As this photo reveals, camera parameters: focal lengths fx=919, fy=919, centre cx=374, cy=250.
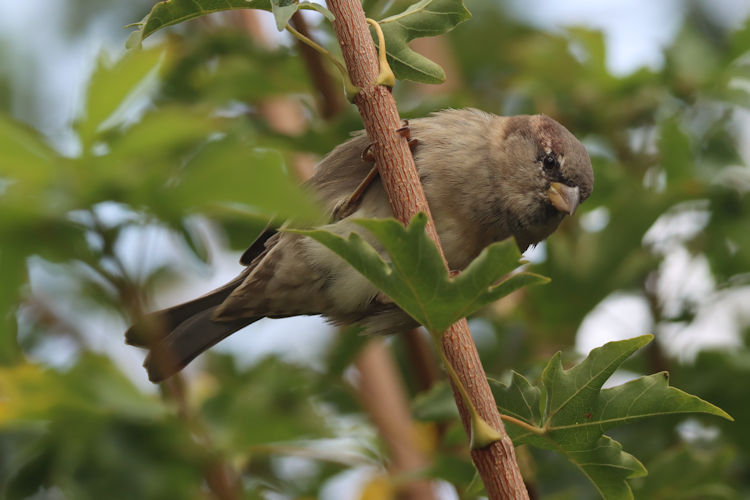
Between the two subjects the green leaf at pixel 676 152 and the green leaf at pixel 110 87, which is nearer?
the green leaf at pixel 110 87

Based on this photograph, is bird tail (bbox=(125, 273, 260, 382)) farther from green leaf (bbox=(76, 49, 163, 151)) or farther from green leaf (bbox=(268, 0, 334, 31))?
green leaf (bbox=(268, 0, 334, 31))

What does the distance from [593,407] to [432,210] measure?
1.22 m

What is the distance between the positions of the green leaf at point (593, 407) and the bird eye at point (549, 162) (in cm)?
135

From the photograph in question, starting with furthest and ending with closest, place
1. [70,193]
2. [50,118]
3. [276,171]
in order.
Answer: [50,118]
[70,193]
[276,171]

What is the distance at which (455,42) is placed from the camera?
14.0ft

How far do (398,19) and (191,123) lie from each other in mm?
473

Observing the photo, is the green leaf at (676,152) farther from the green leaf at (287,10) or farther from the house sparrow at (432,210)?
the green leaf at (287,10)

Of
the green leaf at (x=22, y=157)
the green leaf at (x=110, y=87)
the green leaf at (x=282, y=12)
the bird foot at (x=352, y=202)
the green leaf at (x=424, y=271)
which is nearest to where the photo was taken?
the green leaf at (x=424, y=271)

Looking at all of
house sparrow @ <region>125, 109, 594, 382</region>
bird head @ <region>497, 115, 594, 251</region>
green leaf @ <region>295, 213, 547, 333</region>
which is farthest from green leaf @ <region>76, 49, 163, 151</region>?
bird head @ <region>497, 115, 594, 251</region>

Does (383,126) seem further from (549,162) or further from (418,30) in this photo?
(549,162)

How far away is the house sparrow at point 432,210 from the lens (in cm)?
274

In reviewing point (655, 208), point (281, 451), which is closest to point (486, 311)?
point (655, 208)

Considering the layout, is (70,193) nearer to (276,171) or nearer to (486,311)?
(276,171)

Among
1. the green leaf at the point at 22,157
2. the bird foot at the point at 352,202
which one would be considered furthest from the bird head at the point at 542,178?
the green leaf at the point at 22,157
